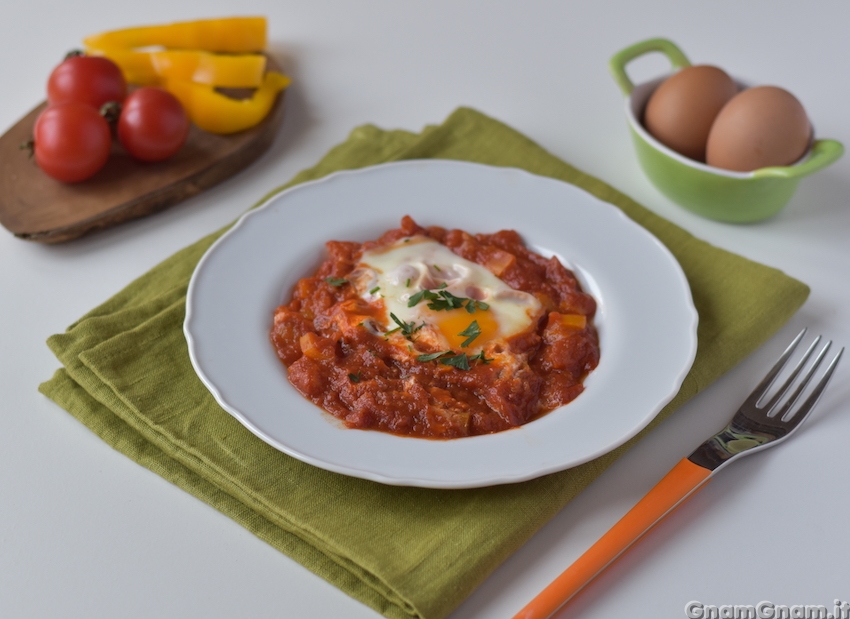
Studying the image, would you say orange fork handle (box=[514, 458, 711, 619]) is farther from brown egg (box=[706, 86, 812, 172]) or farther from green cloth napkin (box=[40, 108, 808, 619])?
brown egg (box=[706, 86, 812, 172])

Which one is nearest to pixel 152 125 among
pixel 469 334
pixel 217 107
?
pixel 217 107

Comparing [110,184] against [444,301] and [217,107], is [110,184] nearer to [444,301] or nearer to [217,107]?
[217,107]

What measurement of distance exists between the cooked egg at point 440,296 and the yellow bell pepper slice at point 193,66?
2008mm

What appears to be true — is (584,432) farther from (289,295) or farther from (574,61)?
(574,61)

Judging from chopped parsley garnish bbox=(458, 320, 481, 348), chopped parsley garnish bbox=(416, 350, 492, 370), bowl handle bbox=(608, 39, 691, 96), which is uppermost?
bowl handle bbox=(608, 39, 691, 96)

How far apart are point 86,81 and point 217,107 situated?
0.82 m

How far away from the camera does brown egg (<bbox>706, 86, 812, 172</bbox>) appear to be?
16.1ft

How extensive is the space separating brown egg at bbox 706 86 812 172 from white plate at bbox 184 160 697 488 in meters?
0.77

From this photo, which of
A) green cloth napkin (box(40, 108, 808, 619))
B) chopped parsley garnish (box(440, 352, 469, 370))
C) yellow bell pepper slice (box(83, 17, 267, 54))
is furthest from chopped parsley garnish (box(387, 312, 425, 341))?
yellow bell pepper slice (box(83, 17, 267, 54))

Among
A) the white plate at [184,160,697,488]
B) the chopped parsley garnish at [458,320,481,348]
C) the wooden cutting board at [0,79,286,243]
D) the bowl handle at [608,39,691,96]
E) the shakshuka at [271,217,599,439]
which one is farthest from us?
the bowl handle at [608,39,691,96]

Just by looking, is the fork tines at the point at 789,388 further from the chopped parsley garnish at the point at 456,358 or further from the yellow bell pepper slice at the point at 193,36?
the yellow bell pepper slice at the point at 193,36

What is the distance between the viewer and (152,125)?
5379 mm

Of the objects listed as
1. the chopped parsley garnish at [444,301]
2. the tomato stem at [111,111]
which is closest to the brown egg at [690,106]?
the chopped parsley garnish at [444,301]

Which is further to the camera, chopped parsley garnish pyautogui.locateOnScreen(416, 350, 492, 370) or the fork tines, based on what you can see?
the fork tines
